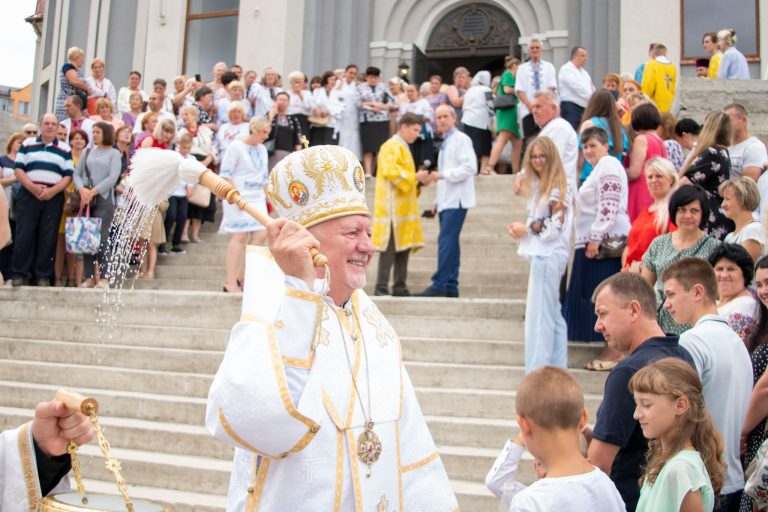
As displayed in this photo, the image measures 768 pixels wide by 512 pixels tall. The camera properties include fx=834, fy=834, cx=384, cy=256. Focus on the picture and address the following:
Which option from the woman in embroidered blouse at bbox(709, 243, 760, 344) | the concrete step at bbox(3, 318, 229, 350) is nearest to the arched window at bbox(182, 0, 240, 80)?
the concrete step at bbox(3, 318, 229, 350)

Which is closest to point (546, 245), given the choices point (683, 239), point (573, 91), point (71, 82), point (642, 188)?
point (683, 239)

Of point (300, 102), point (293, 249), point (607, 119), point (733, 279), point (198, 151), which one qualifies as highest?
point (300, 102)

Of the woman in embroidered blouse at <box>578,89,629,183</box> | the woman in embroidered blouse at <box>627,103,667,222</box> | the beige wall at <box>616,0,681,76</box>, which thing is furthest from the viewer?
the beige wall at <box>616,0,681,76</box>

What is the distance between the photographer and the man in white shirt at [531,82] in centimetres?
1180

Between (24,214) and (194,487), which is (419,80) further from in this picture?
(194,487)

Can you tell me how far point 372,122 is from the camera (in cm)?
1305

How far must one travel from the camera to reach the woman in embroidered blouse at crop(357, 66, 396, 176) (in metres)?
13.0

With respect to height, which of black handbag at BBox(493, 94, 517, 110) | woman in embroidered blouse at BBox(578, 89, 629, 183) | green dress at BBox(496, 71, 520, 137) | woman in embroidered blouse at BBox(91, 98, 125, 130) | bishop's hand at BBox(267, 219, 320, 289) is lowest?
bishop's hand at BBox(267, 219, 320, 289)

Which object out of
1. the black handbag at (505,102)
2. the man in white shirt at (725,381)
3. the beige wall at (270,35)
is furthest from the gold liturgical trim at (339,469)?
the beige wall at (270,35)

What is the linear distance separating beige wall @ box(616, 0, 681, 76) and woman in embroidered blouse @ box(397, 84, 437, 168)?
572 cm

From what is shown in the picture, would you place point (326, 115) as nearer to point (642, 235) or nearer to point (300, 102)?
point (300, 102)

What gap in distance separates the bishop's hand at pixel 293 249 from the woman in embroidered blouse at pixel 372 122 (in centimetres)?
1055

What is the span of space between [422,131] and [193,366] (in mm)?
6072

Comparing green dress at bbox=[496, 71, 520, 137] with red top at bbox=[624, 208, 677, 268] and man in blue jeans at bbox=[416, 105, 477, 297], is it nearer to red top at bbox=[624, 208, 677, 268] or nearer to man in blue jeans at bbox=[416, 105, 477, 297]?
man in blue jeans at bbox=[416, 105, 477, 297]
